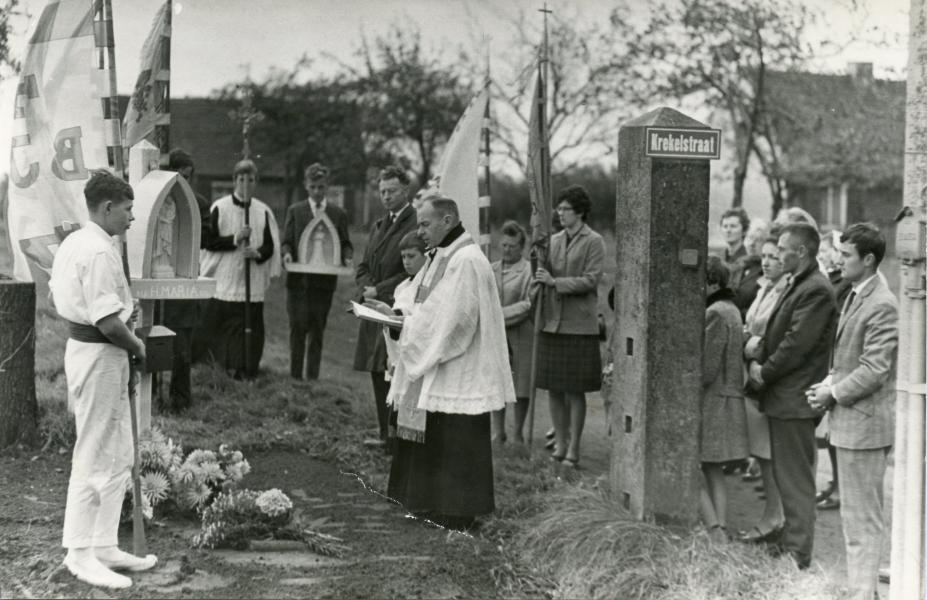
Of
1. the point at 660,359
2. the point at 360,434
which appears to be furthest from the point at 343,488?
the point at 660,359

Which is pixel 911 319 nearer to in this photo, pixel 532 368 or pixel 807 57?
pixel 532 368

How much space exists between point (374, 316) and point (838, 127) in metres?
9.72

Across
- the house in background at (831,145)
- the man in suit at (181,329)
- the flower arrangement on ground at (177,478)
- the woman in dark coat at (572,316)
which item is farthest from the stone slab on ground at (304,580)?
the house in background at (831,145)

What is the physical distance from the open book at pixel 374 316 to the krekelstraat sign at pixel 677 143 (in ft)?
5.68

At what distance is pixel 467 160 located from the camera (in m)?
8.12

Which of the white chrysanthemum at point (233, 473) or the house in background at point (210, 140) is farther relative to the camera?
the house in background at point (210, 140)

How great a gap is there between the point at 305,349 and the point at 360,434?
7.73ft

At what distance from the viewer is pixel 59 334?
27.1 feet

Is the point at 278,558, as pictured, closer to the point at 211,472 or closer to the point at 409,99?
the point at 211,472

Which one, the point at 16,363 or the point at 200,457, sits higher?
the point at 16,363

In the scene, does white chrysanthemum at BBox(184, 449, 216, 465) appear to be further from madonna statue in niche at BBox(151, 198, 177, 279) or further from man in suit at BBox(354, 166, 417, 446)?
man in suit at BBox(354, 166, 417, 446)

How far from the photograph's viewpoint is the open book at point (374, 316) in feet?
19.6

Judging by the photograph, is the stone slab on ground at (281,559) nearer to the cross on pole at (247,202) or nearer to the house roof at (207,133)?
the cross on pole at (247,202)

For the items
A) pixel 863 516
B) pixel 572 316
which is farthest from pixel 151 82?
pixel 863 516
